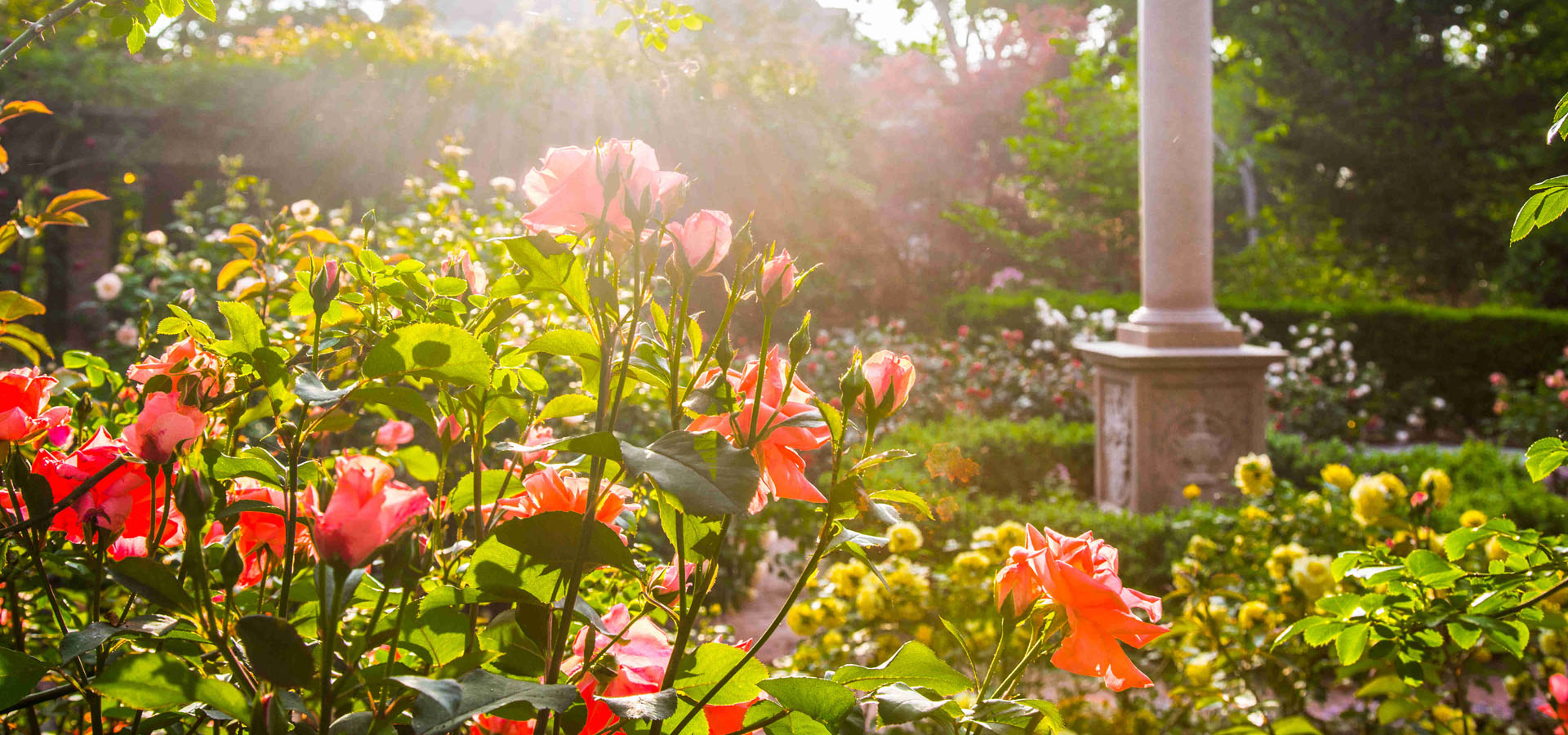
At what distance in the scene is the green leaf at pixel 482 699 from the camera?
1.29 feet

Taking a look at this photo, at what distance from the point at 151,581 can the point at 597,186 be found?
0.98 feet

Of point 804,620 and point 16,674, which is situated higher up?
point 16,674

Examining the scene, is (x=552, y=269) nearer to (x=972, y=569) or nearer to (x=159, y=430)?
(x=159, y=430)

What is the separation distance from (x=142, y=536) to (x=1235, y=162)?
508 inches

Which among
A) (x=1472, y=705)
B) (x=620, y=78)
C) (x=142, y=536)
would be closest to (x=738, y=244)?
(x=142, y=536)

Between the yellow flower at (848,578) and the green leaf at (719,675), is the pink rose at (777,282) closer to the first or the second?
the green leaf at (719,675)

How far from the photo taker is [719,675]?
23.2 inches

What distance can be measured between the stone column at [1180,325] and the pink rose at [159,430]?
13.3 ft

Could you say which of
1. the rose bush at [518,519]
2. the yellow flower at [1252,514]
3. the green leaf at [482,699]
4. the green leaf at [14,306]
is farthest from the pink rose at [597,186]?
the yellow flower at [1252,514]

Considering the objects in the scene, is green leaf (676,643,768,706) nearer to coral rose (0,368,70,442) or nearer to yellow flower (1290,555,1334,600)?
coral rose (0,368,70,442)

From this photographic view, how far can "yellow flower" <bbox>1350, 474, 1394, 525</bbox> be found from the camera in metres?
2.07

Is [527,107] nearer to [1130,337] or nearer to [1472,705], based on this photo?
[1130,337]

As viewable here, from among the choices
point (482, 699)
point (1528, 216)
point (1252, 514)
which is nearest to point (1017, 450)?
point (1252, 514)

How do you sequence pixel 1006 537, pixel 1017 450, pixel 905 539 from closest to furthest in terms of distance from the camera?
pixel 1006 537 → pixel 905 539 → pixel 1017 450
